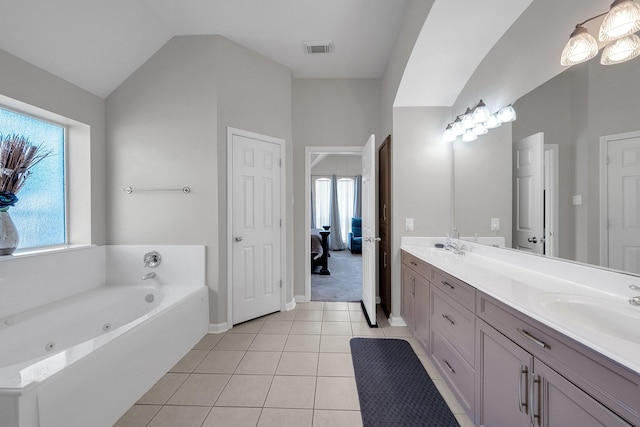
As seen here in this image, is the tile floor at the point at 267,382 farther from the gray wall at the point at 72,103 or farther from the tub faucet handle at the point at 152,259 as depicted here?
the gray wall at the point at 72,103

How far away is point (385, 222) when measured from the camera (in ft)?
9.54

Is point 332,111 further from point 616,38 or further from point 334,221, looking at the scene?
point 334,221

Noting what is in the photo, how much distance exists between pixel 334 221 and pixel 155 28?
19.1 ft

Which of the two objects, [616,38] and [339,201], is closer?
[616,38]

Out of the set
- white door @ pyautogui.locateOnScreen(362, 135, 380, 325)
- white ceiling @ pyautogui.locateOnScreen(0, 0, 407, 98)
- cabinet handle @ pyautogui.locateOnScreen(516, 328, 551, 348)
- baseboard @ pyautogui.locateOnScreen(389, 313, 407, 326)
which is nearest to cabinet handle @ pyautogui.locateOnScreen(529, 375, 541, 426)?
cabinet handle @ pyautogui.locateOnScreen(516, 328, 551, 348)

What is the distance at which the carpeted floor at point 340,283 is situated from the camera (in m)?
3.58

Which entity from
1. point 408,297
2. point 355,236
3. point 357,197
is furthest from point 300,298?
point 357,197

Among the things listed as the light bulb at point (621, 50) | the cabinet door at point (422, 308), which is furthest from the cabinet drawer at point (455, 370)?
the light bulb at point (621, 50)

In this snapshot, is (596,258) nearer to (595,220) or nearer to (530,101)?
(595,220)

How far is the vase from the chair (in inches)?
232

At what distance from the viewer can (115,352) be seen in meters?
1.48

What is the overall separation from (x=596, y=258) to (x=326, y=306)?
2.52 m

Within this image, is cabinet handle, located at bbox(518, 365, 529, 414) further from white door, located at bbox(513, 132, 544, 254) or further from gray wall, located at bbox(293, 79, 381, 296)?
gray wall, located at bbox(293, 79, 381, 296)

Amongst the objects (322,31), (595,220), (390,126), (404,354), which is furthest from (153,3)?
(404,354)
